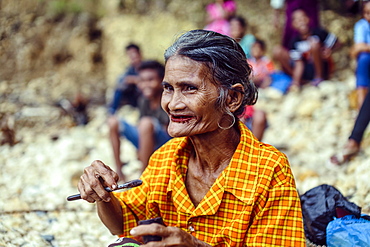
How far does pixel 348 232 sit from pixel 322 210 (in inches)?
9.5

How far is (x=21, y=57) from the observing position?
331 inches

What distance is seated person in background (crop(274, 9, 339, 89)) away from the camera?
622 centimetres

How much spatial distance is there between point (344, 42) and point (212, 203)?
6.93 m

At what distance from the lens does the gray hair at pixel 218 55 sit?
1.74 meters

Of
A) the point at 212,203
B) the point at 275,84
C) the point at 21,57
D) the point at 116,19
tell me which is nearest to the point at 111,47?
the point at 116,19

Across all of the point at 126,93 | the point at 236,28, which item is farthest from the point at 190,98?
the point at 236,28

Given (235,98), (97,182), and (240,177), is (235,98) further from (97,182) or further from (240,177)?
(97,182)

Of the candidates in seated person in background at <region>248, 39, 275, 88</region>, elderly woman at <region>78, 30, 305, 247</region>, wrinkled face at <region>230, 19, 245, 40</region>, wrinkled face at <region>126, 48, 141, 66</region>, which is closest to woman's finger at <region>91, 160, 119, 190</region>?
elderly woman at <region>78, 30, 305, 247</region>

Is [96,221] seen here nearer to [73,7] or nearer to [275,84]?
[275,84]

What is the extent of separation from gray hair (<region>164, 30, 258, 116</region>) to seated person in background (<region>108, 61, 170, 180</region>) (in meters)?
2.10

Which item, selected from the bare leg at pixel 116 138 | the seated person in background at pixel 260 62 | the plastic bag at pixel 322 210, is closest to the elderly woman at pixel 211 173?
the plastic bag at pixel 322 210

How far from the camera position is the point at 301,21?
20.4 feet

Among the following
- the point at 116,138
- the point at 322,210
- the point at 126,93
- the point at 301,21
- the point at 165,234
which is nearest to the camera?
the point at 165,234

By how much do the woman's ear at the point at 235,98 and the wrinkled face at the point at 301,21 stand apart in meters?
4.88
